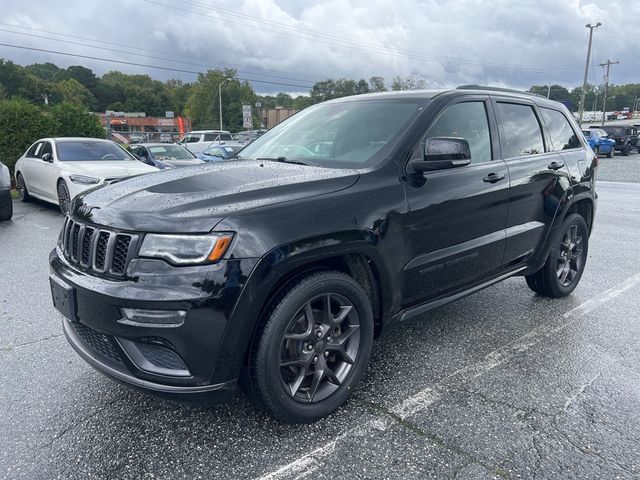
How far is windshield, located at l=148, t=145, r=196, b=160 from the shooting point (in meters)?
14.7

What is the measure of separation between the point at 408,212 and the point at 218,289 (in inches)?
51.3

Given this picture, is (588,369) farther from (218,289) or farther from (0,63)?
(0,63)

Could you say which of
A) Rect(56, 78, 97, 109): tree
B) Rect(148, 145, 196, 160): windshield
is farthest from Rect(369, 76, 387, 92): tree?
Rect(148, 145, 196, 160): windshield

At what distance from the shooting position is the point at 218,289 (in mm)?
2250

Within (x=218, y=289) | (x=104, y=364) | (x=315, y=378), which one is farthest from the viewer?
(x=315, y=378)

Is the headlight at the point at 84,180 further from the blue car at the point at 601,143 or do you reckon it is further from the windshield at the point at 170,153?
the blue car at the point at 601,143

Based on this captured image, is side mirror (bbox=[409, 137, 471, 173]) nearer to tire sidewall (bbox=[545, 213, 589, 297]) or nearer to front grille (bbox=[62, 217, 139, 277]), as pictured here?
front grille (bbox=[62, 217, 139, 277])

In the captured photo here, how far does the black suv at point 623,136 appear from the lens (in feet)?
102

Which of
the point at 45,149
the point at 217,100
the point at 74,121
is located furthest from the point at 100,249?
the point at 217,100

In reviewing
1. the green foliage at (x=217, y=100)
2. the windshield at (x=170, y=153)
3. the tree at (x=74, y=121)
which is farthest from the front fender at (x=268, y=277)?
the green foliage at (x=217, y=100)

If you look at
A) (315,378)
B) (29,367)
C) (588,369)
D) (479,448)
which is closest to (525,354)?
(588,369)

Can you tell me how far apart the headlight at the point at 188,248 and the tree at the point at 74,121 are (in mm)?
13884

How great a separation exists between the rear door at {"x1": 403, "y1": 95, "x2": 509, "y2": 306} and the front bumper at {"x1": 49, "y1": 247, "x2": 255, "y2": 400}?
124 centimetres

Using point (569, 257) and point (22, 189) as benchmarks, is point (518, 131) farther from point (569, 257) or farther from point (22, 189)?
point (22, 189)
